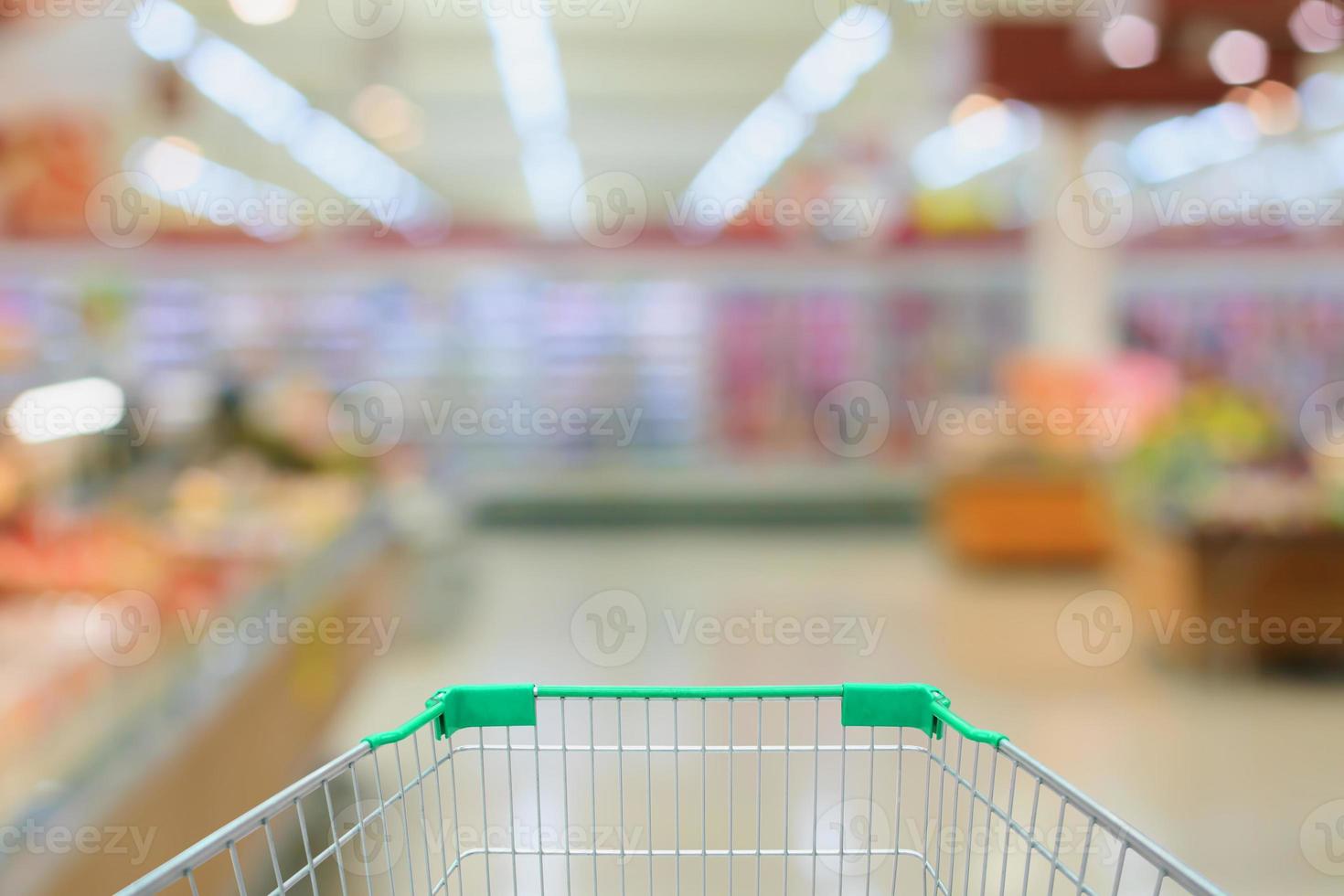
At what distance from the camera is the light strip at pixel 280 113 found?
17.5ft

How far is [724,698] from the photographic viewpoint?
41.3 inches

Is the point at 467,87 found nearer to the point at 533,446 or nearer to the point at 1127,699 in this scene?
the point at 533,446

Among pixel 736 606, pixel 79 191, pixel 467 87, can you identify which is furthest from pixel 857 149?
pixel 79 191

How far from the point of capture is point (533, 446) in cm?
889
